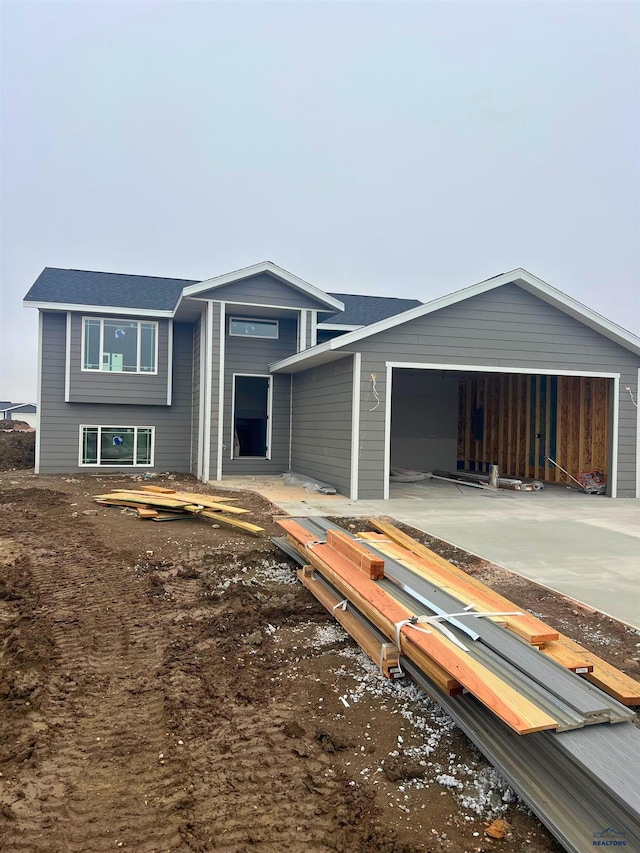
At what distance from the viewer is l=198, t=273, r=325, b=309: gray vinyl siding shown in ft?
42.7

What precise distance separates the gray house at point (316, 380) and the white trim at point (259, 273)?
36 mm

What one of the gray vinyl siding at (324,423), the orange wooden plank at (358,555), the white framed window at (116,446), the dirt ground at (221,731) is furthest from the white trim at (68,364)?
the orange wooden plank at (358,555)

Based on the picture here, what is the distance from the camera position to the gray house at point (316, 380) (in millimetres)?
11023

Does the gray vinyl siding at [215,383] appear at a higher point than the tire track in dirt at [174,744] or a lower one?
higher

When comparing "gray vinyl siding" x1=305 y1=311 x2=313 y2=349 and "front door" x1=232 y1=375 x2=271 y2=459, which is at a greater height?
"gray vinyl siding" x1=305 y1=311 x2=313 y2=349

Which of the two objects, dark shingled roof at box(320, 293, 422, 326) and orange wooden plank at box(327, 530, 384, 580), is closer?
orange wooden plank at box(327, 530, 384, 580)

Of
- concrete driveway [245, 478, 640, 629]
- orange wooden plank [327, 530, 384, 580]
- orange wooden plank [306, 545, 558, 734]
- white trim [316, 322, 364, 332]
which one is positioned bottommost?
concrete driveway [245, 478, 640, 629]

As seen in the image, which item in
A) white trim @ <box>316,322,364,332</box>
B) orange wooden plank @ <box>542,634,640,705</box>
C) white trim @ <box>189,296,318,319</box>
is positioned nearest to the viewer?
orange wooden plank @ <box>542,634,640,705</box>

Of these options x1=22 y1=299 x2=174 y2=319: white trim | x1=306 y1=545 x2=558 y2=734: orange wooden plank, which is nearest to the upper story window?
x1=22 y1=299 x2=174 y2=319: white trim

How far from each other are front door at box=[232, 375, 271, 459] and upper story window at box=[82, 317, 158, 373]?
246 centimetres

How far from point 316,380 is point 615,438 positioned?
6.60m

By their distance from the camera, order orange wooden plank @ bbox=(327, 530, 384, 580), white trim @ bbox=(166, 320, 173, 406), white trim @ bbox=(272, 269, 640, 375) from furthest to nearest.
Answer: white trim @ bbox=(166, 320, 173, 406), white trim @ bbox=(272, 269, 640, 375), orange wooden plank @ bbox=(327, 530, 384, 580)

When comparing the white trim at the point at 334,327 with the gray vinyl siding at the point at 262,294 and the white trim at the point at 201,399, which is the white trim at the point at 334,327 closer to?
the gray vinyl siding at the point at 262,294

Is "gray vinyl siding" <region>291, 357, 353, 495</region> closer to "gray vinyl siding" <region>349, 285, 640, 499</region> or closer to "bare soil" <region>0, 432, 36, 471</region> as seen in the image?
"gray vinyl siding" <region>349, 285, 640, 499</region>
